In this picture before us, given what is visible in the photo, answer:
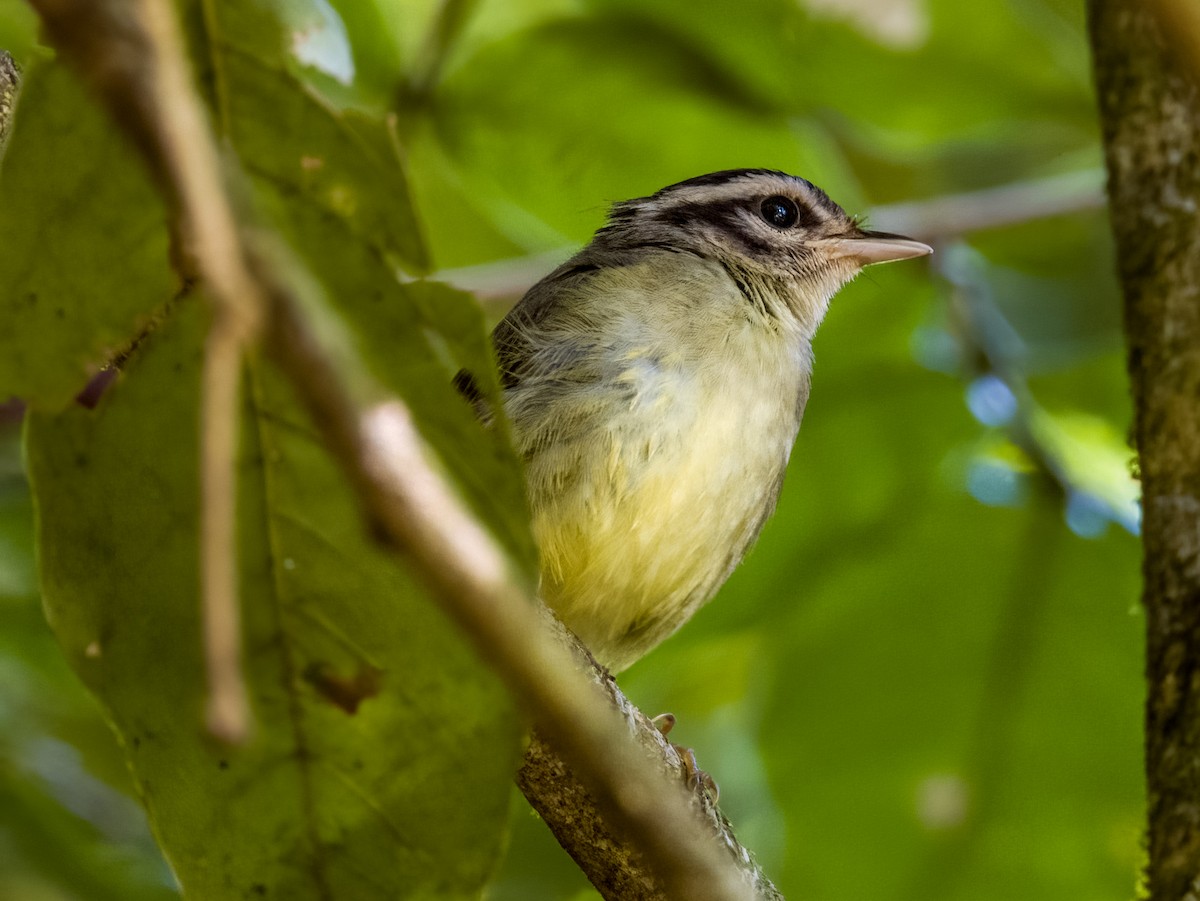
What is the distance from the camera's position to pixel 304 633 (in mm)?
1708

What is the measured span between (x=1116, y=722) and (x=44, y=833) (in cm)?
288

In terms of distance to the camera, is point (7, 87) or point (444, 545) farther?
point (7, 87)

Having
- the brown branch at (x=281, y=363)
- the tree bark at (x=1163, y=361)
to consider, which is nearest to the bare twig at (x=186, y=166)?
the brown branch at (x=281, y=363)

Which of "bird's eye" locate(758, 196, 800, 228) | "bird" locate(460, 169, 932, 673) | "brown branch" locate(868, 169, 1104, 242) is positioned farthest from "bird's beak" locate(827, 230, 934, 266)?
"brown branch" locate(868, 169, 1104, 242)

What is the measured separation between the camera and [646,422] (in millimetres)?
3355

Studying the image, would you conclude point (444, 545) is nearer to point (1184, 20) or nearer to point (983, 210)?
point (1184, 20)

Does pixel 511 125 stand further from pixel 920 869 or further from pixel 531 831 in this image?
pixel 920 869

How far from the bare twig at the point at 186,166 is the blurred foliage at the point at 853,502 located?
7.58 ft

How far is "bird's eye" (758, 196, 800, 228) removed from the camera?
458 centimetres

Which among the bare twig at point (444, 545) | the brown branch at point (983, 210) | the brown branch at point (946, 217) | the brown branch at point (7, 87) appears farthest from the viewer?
the brown branch at point (983, 210)

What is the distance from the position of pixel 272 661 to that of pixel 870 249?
316 cm

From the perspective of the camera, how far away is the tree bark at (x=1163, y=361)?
104 inches

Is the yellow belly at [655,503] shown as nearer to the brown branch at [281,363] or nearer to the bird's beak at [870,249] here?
the bird's beak at [870,249]

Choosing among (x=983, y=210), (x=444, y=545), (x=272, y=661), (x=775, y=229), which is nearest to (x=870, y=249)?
(x=775, y=229)
